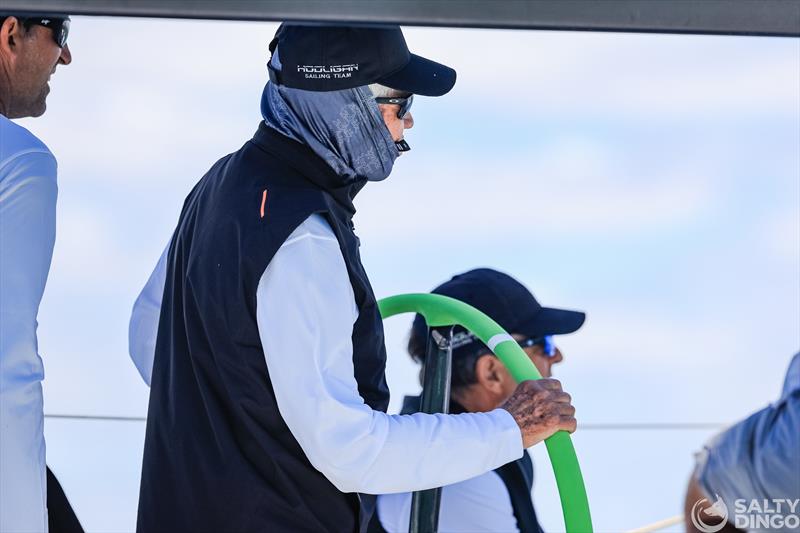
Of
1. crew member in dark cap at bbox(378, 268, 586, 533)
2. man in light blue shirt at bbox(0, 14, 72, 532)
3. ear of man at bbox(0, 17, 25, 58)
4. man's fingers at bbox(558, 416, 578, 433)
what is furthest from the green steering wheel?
ear of man at bbox(0, 17, 25, 58)

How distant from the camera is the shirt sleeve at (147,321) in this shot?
8.41 ft

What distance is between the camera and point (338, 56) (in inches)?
84.0

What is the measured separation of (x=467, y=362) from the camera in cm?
321

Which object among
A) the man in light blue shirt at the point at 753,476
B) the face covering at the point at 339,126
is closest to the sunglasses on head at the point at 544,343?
the face covering at the point at 339,126

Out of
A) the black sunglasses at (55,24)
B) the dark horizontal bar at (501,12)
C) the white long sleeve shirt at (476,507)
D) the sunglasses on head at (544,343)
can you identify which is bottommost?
the white long sleeve shirt at (476,507)

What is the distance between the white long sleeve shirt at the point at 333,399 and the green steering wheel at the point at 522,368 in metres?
0.15

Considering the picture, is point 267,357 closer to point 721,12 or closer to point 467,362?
point 721,12

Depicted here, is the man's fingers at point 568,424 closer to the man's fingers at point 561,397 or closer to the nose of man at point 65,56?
the man's fingers at point 561,397

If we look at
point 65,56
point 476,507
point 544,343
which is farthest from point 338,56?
point 544,343

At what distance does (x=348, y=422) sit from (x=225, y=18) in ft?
2.33

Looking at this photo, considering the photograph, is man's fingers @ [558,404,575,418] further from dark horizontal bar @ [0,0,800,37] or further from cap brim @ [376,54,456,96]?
dark horizontal bar @ [0,0,800,37]

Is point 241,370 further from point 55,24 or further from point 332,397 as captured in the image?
point 55,24

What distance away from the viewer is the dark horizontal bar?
1.63 m

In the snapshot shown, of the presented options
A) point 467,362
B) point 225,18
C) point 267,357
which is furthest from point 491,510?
point 225,18
